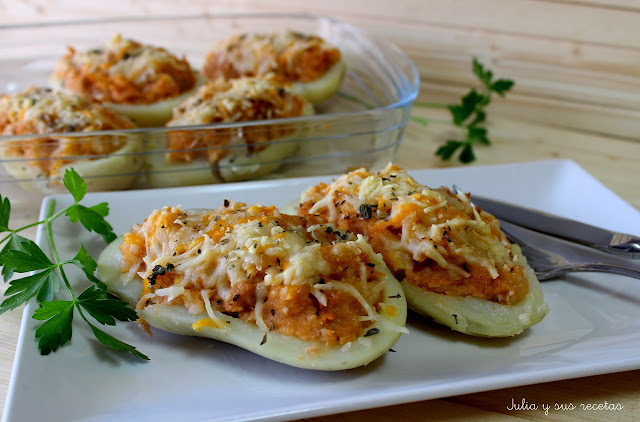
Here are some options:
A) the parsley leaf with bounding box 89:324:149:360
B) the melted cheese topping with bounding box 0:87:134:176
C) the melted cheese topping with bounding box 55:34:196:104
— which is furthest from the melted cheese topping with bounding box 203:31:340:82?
the parsley leaf with bounding box 89:324:149:360

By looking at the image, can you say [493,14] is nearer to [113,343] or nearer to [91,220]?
[91,220]

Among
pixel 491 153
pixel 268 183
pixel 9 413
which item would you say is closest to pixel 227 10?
pixel 491 153

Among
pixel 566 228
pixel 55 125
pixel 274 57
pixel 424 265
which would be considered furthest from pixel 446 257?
pixel 274 57

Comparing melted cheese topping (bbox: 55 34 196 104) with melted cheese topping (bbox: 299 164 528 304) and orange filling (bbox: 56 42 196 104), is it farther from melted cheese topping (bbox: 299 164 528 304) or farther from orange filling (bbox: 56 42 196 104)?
melted cheese topping (bbox: 299 164 528 304)

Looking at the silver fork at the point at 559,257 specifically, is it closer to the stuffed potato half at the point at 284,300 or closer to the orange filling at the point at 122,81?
the stuffed potato half at the point at 284,300

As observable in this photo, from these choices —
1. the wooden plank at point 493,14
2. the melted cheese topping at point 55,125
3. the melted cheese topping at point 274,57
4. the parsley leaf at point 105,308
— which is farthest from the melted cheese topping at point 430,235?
the wooden plank at point 493,14

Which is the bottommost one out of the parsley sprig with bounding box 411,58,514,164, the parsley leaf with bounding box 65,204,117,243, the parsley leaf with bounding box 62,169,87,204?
the parsley sprig with bounding box 411,58,514,164

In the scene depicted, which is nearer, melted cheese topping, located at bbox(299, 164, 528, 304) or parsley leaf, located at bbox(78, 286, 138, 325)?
parsley leaf, located at bbox(78, 286, 138, 325)
